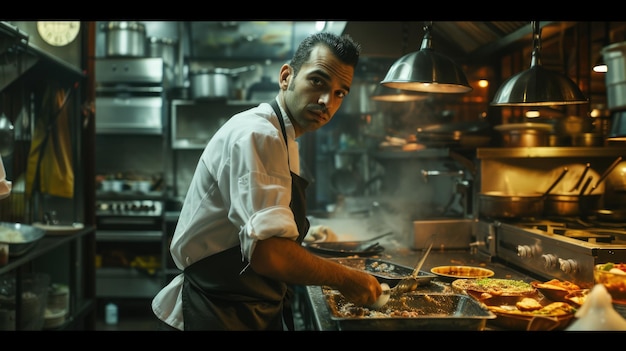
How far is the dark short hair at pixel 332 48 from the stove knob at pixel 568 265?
1.25 metres

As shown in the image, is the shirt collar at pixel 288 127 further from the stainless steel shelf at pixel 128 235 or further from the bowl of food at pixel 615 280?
the stainless steel shelf at pixel 128 235

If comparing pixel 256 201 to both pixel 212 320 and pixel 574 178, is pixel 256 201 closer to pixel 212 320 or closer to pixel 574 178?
pixel 212 320

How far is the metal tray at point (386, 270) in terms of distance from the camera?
92.3 inches

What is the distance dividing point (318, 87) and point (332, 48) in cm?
14

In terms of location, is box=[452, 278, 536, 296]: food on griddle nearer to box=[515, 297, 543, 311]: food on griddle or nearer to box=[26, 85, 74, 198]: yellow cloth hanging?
box=[515, 297, 543, 311]: food on griddle

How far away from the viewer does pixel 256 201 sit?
1603 mm

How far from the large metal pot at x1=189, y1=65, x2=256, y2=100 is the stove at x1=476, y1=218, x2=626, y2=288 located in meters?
3.74

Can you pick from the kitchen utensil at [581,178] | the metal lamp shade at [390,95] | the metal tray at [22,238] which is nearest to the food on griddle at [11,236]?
the metal tray at [22,238]

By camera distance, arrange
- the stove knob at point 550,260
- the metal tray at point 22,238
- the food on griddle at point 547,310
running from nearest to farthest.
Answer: the food on griddle at point 547,310 < the stove knob at point 550,260 < the metal tray at point 22,238

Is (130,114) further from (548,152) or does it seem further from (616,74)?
(616,74)

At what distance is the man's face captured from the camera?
1889mm
